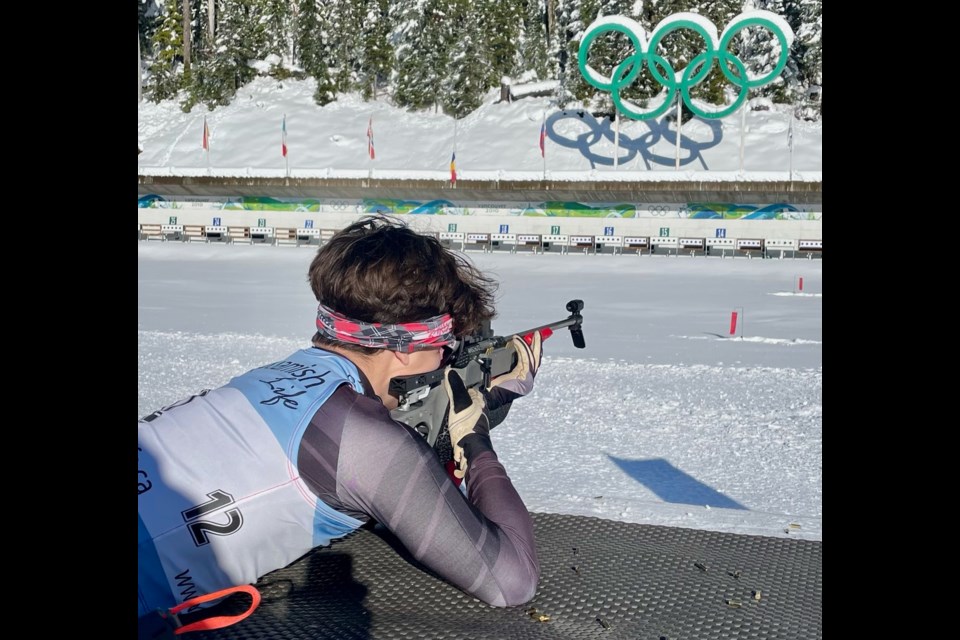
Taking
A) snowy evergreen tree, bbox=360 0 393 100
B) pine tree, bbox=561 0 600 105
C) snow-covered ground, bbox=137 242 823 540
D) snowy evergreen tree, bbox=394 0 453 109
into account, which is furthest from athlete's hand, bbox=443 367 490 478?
snowy evergreen tree, bbox=360 0 393 100

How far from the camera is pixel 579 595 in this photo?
101 inches

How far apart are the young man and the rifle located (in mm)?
110

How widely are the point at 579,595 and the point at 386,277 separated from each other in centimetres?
101

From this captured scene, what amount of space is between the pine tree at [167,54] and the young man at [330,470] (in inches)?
2469

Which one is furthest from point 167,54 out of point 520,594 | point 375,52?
point 520,594

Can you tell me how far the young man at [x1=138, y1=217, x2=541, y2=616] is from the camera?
2072 millimetres

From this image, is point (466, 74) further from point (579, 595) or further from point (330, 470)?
point (330, 470)

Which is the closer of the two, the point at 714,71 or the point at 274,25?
the point at 714,71

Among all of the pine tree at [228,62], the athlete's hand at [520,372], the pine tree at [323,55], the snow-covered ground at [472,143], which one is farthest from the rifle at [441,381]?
the pine tree at [228,62]

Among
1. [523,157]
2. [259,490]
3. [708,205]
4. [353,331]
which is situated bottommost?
[259,490]

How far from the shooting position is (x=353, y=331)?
2.46 metres
